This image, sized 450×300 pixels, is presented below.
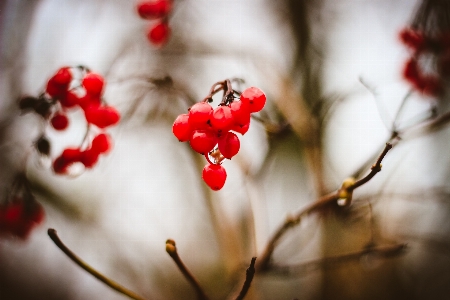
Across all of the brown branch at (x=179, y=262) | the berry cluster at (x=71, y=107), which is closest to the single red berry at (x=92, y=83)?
the berry cluster at (x=71, y=107)

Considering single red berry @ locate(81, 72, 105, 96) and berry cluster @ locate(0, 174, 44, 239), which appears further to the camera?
berry cluster @ locate(0, 174, 44, 239)

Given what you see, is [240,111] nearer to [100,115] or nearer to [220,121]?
[220,121]

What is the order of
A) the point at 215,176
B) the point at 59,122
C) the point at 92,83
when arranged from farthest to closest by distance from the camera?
the point at 59,122 < the point at 92,83 < the point at 215,176

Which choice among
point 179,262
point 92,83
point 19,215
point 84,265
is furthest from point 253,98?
point 19,215

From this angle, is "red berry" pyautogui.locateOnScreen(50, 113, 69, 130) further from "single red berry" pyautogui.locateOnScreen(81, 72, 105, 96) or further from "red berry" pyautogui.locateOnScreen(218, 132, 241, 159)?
"red berry" pyautogui.locateOnScreen(218, 132, 241, 159)

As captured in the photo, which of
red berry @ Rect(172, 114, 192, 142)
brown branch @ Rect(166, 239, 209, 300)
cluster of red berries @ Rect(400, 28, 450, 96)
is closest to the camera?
brown branch @ Rect(166, 239, 209, 300)

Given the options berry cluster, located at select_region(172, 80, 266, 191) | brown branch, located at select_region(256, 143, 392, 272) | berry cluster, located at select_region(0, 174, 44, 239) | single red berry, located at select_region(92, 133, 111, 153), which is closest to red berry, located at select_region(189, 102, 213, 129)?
berry cluster, located at select_region(172, 80, 266, 191)

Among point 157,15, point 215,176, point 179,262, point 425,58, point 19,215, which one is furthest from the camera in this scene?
point 157,15

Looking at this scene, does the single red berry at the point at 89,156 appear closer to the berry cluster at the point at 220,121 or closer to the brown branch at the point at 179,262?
the berry cluster at the point at 220,121
